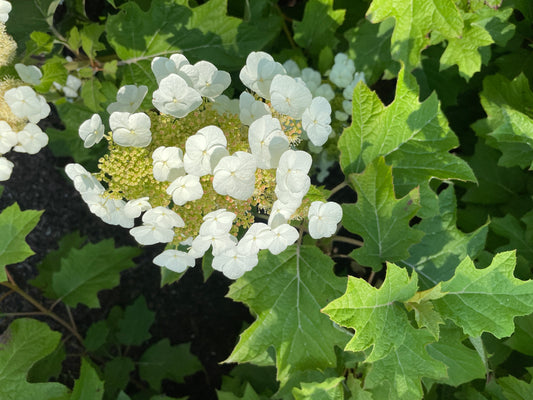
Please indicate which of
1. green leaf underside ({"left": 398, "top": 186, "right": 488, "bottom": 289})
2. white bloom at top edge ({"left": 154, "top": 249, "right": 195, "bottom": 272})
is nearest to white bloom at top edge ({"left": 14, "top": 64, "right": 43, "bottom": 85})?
white bloom at top edge ({"left": 154, "top": 249, "right": 195, "bottom": 272})

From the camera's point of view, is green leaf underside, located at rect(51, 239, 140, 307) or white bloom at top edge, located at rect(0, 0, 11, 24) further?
green leaf underside, located at rect(51, 239, 140, 307)

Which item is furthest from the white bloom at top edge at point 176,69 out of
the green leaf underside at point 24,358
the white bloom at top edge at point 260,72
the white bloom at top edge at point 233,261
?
the green leaf underside at point 24,358

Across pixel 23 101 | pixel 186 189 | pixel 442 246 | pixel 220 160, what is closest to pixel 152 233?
pixel 186 189

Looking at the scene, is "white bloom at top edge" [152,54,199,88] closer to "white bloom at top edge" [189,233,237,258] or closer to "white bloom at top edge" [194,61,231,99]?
"white bloom at top edge" [194,61,231,99]

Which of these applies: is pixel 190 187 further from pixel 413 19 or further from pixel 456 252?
pixel 456 252

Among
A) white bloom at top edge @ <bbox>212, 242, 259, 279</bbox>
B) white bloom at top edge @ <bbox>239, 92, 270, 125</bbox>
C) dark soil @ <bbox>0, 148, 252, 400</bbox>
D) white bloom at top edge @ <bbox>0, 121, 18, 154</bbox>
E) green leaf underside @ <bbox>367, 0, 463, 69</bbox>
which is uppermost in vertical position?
green leaf underside @ <bbox>367, 0, 463, 69</bbox>

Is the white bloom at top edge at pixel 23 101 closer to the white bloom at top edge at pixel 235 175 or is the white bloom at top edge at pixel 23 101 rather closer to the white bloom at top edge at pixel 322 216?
the white bloom at top edge at pixel 235 175
